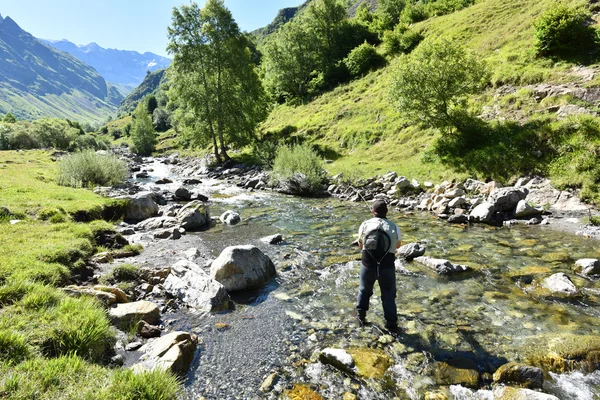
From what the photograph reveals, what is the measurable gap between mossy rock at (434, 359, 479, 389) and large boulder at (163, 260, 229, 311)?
5670 millimetres

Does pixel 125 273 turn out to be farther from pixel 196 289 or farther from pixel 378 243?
pixel 378 243

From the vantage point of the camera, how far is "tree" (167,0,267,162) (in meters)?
40.7

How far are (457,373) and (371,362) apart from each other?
1.69 metres

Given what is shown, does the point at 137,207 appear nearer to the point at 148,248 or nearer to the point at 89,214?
the point at 89,214

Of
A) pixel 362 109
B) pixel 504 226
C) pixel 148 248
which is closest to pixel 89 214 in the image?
pixel 148 248

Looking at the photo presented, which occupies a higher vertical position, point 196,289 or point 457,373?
point 196,289

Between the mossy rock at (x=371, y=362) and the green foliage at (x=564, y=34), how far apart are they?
29.9 meters

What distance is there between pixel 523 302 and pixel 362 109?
38010mm

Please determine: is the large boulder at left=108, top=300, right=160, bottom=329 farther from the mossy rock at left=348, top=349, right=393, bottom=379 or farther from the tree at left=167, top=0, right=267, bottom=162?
the tree at left=167, top=0, right=267, bottom=162

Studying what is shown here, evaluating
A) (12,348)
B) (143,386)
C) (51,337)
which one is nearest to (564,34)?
(143,386)

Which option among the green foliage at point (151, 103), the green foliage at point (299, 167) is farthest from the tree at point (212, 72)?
the green foliage at point (151, 103)

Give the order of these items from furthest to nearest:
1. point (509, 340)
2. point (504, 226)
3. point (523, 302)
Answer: point (504, 226), point (523, 302), point (509, 340)

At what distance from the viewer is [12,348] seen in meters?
4.82

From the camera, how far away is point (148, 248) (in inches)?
556
